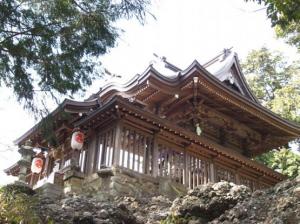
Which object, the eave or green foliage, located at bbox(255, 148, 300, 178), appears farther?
green foliage, located at bbox(255, 148, 300, 178)

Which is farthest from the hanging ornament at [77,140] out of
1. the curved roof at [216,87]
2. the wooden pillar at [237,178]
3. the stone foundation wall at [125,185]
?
the wooden pillar at [237,178]

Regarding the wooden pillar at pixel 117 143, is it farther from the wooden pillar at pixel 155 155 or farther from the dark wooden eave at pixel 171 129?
the wooden pillar at pixel 155 155

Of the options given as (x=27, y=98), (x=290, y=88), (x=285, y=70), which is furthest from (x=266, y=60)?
(x=27, y=98)

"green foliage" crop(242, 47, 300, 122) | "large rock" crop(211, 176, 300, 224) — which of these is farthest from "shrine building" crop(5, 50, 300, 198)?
"green foliage" crop(242, 47, 300, 122)

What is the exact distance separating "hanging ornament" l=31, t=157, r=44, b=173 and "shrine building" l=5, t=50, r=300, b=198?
0.28 feet

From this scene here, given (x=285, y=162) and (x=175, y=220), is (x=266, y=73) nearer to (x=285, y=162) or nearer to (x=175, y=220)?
(x=285, y=162)

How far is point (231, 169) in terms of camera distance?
46.3 feet

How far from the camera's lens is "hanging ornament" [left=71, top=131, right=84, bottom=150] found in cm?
1186

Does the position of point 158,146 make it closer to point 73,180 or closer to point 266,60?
point 73,180

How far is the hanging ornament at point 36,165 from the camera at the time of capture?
14.5 m

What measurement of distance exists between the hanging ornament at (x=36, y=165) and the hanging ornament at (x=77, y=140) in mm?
3273

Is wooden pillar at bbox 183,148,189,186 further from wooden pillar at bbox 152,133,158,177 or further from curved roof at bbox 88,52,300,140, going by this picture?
curved roof at bbox 88,52,300,140

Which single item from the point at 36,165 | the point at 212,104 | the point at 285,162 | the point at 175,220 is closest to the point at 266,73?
the point at 285,162

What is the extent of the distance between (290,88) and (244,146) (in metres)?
6.49
